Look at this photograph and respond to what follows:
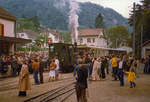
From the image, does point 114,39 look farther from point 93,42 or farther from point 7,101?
point 7,101

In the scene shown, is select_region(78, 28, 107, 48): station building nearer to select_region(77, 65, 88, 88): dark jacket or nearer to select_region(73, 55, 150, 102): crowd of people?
select_region(73, 55, 150, 102): crowd of people

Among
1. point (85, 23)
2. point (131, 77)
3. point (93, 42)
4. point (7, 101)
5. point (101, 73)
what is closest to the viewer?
point (7, 101)

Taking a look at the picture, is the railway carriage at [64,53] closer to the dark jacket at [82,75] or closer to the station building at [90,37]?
the dark jacket at [82,75]

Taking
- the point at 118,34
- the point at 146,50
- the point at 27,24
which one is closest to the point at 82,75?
the point at 146,50

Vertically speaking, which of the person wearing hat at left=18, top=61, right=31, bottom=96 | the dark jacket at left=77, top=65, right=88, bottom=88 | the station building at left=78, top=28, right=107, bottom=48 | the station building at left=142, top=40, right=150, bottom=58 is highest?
the station building at left=78, top=28, right=107, bottom=48

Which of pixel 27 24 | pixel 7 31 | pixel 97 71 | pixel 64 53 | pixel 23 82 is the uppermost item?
pixel 27 24

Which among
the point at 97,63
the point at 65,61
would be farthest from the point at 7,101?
the point at 65,61

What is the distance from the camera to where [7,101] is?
8320 mm

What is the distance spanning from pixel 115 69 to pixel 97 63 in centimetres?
145

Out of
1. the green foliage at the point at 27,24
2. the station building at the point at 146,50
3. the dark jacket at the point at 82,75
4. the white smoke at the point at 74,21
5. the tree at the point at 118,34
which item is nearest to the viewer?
the dark jacket at the point at 82,75

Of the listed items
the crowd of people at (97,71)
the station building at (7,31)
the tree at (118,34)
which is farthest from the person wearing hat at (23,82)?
the tree at (118,34)

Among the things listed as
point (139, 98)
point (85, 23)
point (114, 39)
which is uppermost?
point (85, 23)

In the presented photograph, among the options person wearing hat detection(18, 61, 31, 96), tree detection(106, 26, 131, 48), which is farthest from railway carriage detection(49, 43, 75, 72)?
tree detection(106, 26, 131, 48)

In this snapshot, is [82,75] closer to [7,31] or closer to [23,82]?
[23,82]
